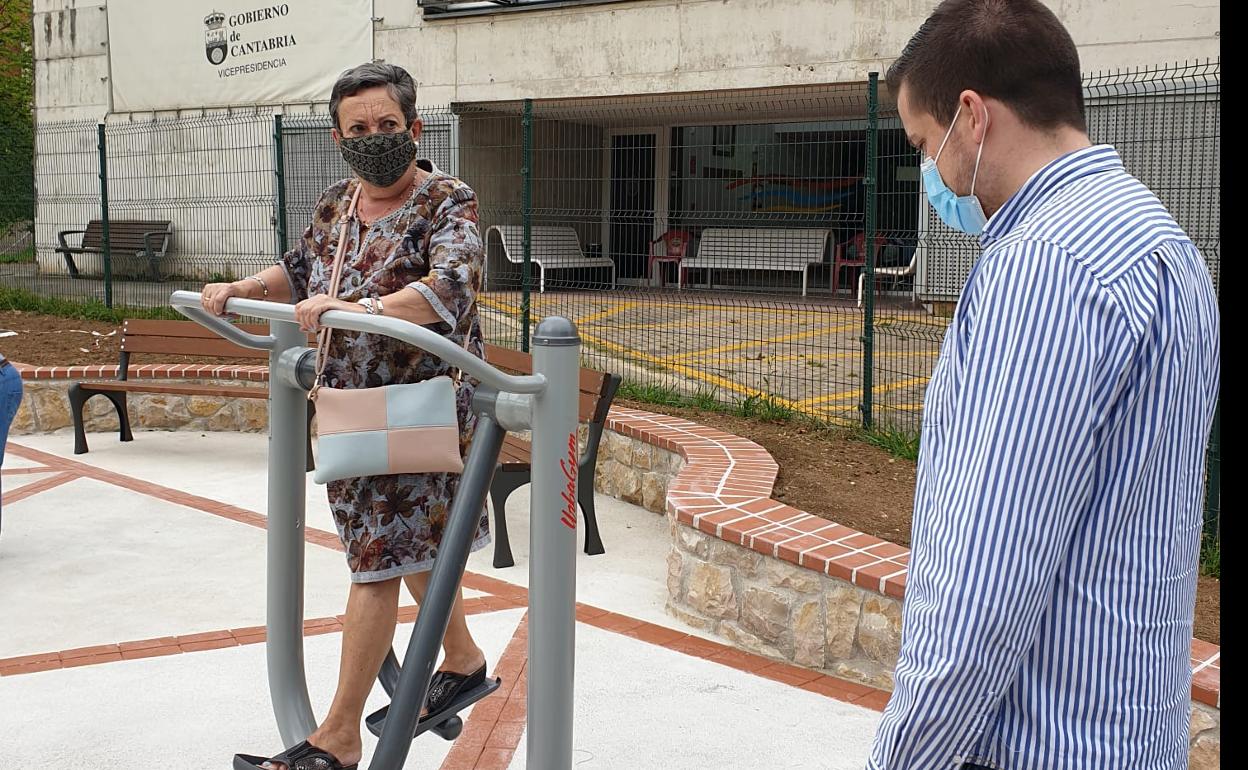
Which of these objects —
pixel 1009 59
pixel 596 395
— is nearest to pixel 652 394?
pixel 596 395

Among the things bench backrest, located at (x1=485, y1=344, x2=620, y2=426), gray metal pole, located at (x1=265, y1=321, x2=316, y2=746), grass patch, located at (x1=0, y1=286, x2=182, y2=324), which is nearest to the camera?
gray metal pole, located at (x1=265, y1=321, x2=316, y2=746)

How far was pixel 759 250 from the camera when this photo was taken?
10.4 metres

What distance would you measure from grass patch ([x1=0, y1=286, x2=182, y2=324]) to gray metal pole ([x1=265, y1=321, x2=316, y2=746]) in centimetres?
867

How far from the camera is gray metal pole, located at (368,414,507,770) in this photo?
237 cm

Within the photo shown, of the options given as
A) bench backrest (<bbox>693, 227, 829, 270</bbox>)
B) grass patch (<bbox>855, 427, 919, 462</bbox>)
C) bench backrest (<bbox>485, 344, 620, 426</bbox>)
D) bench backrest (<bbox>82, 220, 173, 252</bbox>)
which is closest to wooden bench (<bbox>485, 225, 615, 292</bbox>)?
bench backrest (<bbox>693, 227, 829, 270</bbox>)

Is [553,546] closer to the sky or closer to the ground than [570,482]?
closer to the ground

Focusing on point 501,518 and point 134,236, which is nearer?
point 501,518

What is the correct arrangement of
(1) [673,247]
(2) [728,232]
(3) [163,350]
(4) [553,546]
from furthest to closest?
(1) [673,247] < (2) [728,232] < (3) [163,350] < (4) [553,546]

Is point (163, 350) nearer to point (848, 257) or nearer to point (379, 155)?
point (848, 257)

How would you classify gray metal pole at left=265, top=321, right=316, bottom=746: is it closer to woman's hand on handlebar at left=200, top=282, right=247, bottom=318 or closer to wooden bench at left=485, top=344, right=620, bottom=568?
woman's hand on handlebar at left=200, top=282, right=247, bottom=318

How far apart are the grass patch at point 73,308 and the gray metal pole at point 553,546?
9.80m

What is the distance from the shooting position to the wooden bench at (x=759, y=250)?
32.1 ft

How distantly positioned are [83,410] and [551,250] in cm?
376

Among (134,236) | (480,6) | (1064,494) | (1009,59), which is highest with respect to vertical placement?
(480,6)
